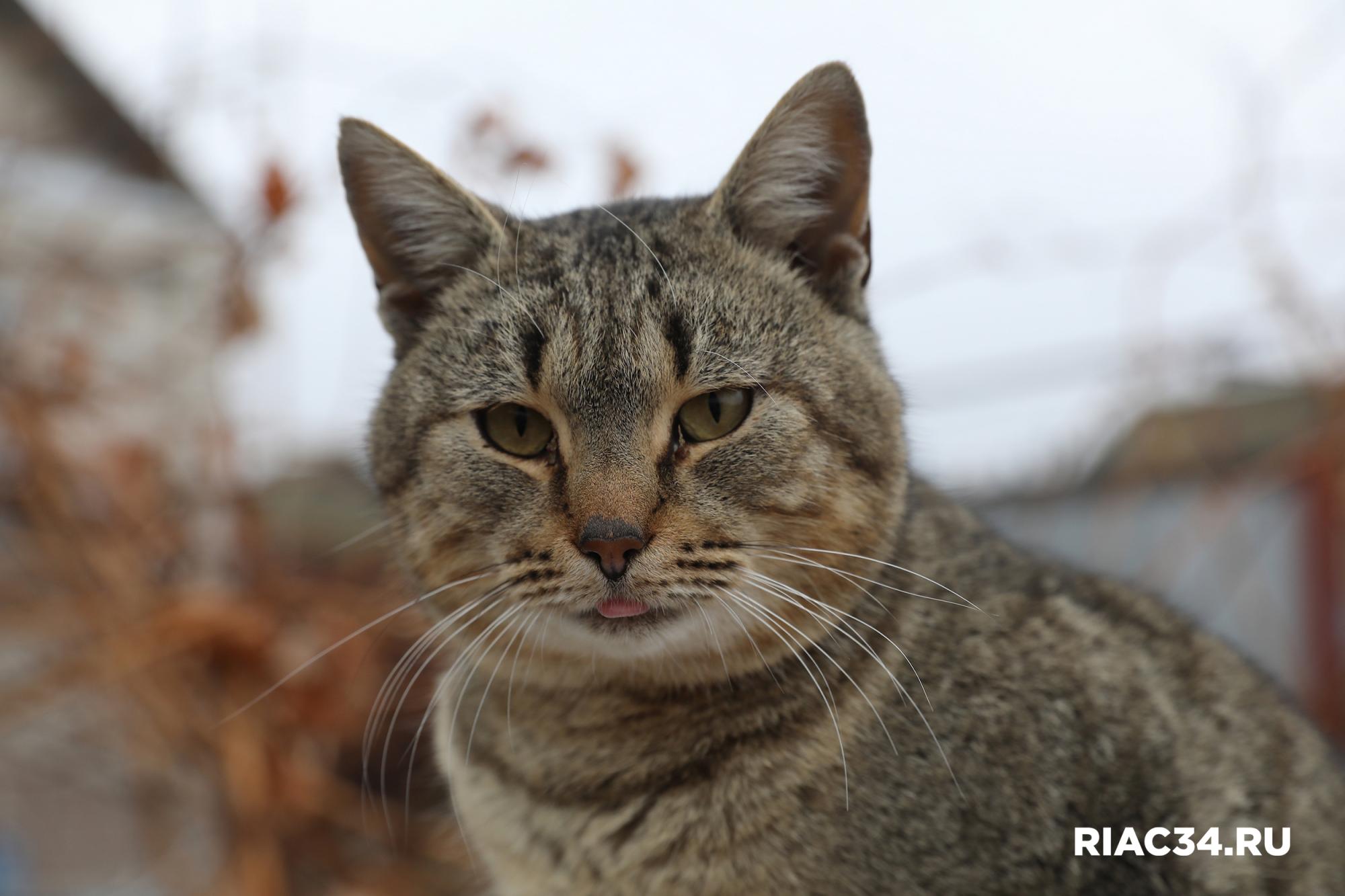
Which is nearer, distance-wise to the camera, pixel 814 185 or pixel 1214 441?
pixel 814 185

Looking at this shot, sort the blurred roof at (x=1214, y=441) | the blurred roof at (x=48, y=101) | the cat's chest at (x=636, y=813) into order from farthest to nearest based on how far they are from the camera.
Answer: the blurred roof at (x=48, y=101), the blurred roof at (x=1214, y=441), the cat's chest at (x=636, y=813)

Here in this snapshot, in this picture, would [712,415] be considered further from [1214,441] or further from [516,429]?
[1214,441]

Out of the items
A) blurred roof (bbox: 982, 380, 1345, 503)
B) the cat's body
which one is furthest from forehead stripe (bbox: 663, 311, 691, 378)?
blurred roof (bbox: 982, 380, 1345, 503)

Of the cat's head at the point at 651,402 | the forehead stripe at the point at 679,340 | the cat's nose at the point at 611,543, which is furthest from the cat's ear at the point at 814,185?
the cat's nose at the point at 611,543

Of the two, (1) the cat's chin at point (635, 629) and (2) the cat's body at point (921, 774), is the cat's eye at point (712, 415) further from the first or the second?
(2) the cat's body at point (921, 774)

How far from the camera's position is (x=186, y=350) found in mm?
3906

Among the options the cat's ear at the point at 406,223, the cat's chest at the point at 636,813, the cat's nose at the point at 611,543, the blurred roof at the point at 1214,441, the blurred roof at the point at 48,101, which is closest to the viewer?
the cat's nose at the point at 611,543

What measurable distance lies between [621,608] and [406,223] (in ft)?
2.47

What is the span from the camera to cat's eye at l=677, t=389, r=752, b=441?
1434 mm

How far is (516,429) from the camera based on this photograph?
1497mm

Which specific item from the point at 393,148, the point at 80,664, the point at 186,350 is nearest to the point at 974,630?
the point at 393,148

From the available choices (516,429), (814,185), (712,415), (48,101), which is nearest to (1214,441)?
(814,185)

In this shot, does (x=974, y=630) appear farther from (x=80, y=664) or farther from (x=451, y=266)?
(x=80, y=664)

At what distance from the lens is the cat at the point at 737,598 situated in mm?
1360
